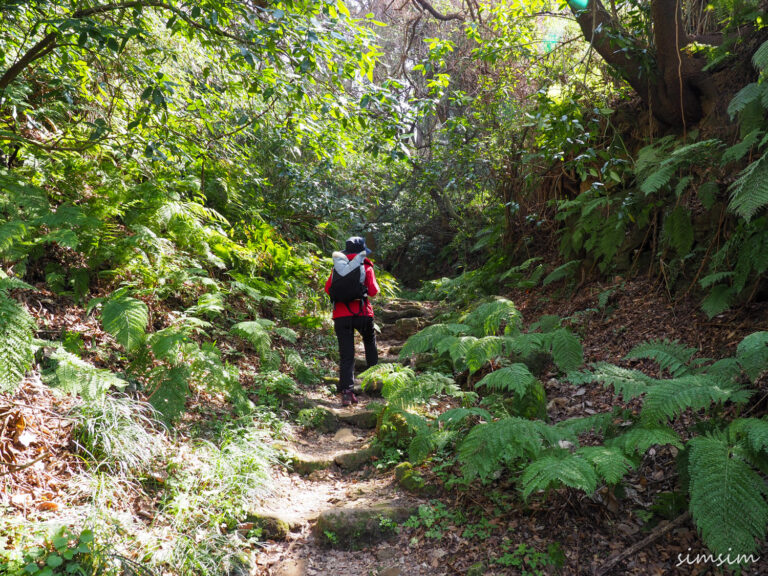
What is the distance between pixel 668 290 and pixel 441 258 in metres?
9.94

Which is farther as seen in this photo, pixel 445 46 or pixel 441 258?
pixel 441 258

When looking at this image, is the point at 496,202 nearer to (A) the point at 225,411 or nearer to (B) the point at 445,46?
(B) the point at 445,46

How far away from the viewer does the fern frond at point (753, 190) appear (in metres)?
3.43

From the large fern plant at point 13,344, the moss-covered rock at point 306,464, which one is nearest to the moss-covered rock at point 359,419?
the moss-covered rock at point 306,464

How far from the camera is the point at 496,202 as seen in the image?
1032 cm

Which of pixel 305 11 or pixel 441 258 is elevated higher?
pixel 305 11

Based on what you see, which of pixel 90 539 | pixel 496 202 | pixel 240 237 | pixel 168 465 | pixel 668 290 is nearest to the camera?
pixel 90 539

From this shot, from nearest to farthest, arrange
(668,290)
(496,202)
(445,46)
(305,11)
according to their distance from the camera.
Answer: (305,11)
(668,290)
(445,46)
(496,202)

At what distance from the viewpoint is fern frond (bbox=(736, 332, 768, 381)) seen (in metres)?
2.56

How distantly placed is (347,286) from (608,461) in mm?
3770

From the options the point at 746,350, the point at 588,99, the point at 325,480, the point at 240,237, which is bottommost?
the point at 325,480

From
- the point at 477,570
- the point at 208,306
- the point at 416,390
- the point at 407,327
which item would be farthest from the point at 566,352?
the point at 407,327

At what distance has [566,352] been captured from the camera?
132 inches

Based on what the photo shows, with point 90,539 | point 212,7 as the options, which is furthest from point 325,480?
point 212,7
